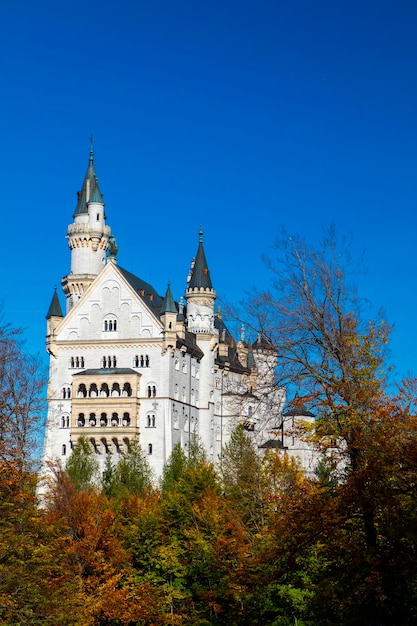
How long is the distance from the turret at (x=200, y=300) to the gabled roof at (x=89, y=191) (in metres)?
14.1

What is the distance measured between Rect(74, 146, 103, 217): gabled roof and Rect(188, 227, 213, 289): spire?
1275cm

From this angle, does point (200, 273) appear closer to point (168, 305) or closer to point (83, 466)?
point (168, 305)

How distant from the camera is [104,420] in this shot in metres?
99.4

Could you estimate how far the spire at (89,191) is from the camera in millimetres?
113812

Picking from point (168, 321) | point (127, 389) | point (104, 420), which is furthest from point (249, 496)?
point (168, 321)

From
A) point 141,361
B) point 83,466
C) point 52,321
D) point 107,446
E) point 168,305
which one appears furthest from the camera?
point 52,321

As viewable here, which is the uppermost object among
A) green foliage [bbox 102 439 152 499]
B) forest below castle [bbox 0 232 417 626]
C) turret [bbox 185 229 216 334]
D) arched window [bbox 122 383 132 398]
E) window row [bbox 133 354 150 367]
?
turret [bbox 185 229 216 334]

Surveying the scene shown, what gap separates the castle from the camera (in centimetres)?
9919

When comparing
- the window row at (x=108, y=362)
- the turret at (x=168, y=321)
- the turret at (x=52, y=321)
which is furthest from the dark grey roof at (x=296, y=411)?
the turret at (x=52, y=321)

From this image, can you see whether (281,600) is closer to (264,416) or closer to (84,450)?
(264,416)

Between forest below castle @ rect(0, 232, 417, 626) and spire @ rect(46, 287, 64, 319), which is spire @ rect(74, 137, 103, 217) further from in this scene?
forest below castle @ rect(0, 232, 417, 626)

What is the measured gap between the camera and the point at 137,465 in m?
88.6

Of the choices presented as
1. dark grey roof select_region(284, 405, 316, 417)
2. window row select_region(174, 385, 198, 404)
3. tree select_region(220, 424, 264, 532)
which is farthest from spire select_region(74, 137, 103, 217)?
dark grey roof select_region(284, 405, 316, 417)

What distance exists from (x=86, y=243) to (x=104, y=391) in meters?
19.7
